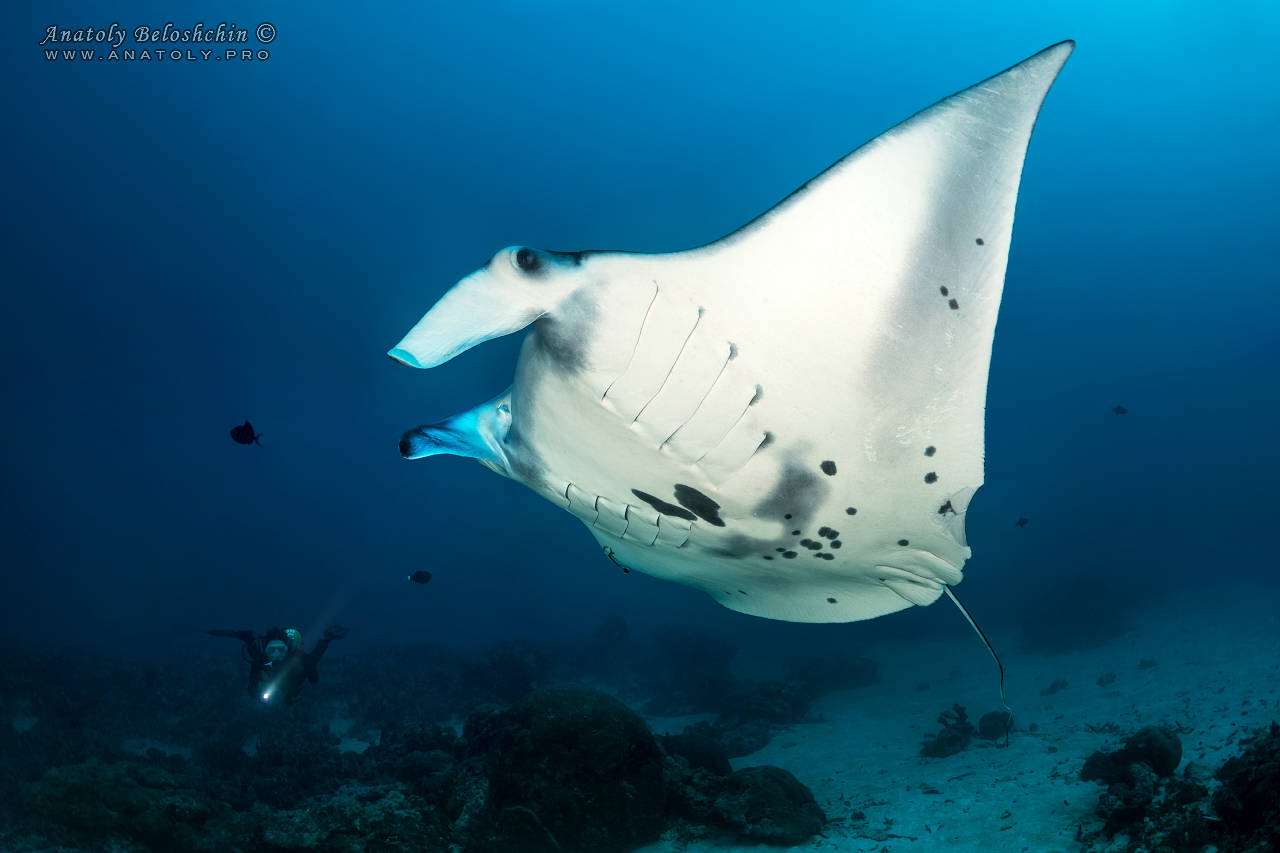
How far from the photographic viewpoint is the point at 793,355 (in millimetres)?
1916

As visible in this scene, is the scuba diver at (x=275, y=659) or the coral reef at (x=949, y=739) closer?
the scuba diver at (x=275, y=659)

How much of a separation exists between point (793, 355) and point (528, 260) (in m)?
0.89

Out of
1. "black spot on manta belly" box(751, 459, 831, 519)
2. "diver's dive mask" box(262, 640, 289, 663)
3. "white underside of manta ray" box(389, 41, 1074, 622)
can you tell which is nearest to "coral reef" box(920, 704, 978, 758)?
"white underside of manta ray" box(389, 41, 1074, 622)

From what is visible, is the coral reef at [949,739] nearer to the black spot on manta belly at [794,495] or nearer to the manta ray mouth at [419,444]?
the black spot on manta belly at [794,495]

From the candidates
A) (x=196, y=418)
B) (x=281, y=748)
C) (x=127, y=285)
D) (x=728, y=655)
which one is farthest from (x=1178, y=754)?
(x=196, y=418)

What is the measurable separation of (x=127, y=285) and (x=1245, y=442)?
74675 millimetres

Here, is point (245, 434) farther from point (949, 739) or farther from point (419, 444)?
point (949, 739)

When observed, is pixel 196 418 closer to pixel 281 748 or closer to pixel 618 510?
pixel 281 748

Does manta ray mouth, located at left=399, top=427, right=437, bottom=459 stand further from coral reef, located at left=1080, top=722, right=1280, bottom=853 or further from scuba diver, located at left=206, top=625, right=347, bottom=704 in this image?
scuba diver, located at left=206, top=625, right=347, bottom=704

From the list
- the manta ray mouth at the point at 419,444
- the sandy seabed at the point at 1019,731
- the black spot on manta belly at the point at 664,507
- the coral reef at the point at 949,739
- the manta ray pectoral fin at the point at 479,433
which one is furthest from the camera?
the coral reef at the point at 949,739

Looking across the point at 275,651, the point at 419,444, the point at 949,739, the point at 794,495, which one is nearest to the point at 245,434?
the point at 275,651

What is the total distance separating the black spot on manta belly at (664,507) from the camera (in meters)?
2.43

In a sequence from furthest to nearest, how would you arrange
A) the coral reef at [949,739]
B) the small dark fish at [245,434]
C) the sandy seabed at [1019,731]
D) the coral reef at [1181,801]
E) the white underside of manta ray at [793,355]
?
the coral reef at [949,739] → the small dark fish at [245,434] → the sandy seabed at [1019,731] → the coral reef at [1181,801] → the white underside of manta ray at [793,355]

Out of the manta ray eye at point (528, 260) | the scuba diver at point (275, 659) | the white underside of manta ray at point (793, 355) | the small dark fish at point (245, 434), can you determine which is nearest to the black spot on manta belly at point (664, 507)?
the white underside of manta ray at point (793, 355)
